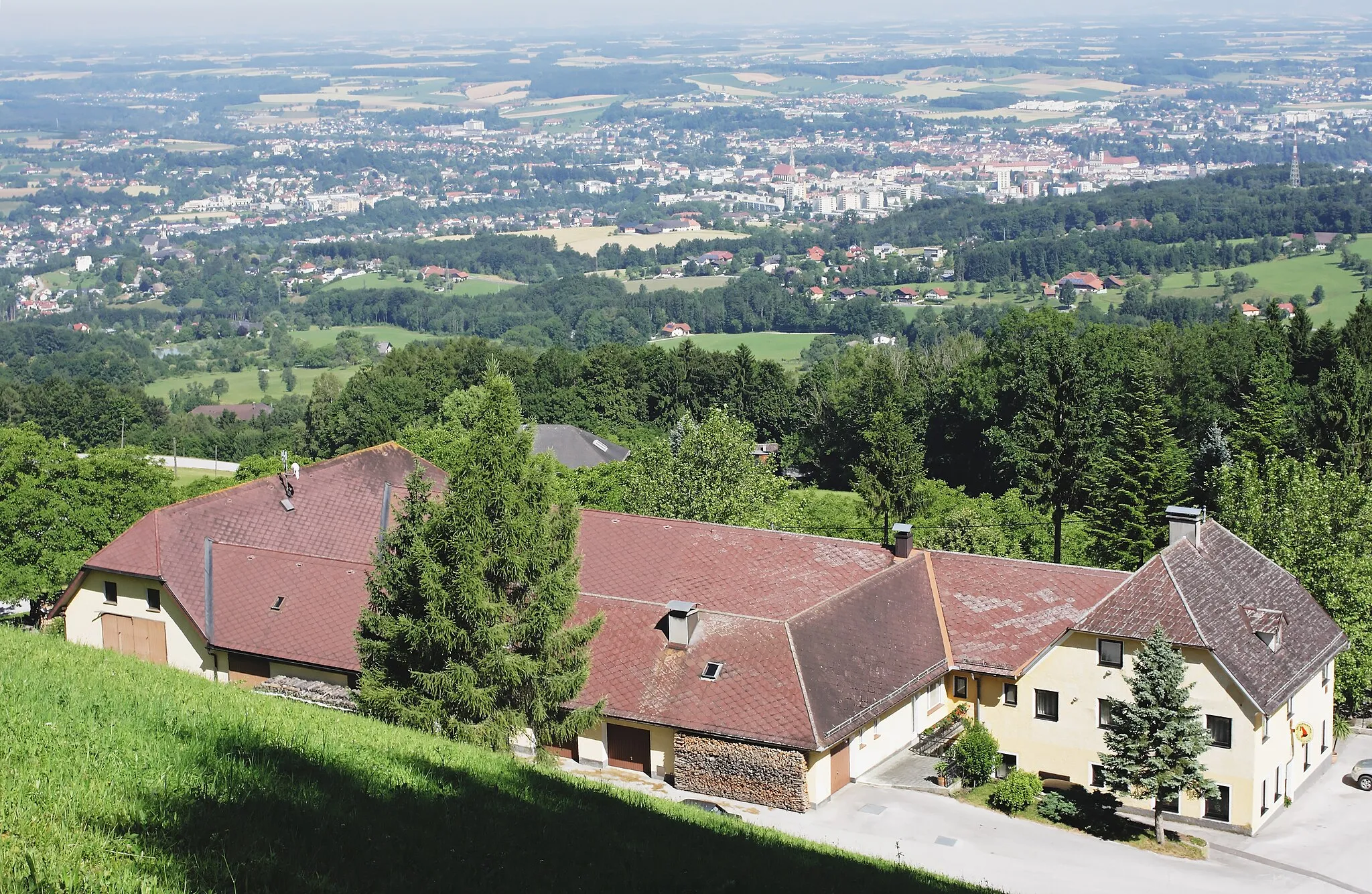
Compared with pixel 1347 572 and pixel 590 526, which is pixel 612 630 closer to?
pixel 590 526

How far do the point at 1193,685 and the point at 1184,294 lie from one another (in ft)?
484

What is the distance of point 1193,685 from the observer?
2841 centimetres

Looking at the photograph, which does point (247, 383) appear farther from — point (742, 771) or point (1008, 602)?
point (742, 771)

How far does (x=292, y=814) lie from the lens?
1363cm

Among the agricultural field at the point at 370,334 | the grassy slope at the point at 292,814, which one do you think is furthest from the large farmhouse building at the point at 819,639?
the agricultural field at the point at 370,334

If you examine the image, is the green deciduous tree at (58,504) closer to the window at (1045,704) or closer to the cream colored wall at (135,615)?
the cream colored wall at (135,615)

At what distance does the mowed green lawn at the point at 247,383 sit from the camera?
148 meters

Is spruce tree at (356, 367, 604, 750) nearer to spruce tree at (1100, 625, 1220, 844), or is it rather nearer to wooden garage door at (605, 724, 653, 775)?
wooden garage door at (605, 724, 653, 775)

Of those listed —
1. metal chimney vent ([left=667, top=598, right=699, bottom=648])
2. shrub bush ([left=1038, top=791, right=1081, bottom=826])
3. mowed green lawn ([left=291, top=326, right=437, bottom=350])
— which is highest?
metal chimney vent ([left=667, top=598, right=699, bottom=648])

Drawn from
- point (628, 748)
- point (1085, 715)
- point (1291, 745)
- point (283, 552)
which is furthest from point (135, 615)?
point (1291, 745)

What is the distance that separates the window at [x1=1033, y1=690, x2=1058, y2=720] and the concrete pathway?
3288 mm

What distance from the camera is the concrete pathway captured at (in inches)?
979

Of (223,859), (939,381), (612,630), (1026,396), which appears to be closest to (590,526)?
(612,630)

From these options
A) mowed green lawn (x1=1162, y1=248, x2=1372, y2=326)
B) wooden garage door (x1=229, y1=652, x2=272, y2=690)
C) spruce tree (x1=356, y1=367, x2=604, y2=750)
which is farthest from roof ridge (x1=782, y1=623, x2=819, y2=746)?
mowed green lawn (x1=1162, y1=248, x2=1372, y2=326)
